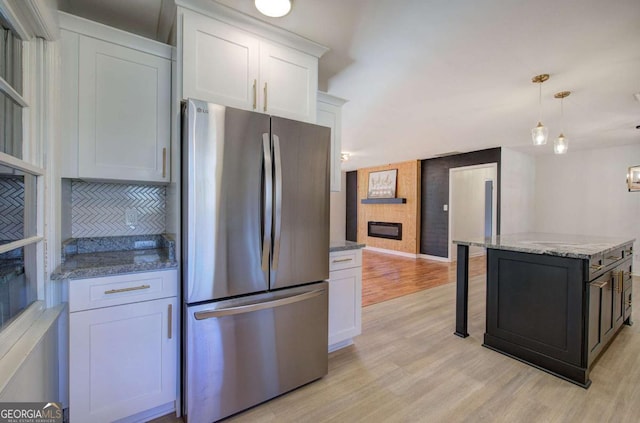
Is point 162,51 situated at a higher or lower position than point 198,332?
higher

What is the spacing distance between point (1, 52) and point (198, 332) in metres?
1.43

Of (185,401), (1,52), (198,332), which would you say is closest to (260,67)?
(1,52)

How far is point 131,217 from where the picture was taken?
79.7 inches

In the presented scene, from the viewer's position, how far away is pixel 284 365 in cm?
175

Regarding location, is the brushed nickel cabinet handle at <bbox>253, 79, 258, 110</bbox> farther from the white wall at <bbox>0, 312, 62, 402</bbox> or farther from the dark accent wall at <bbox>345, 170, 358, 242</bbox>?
the dark accent wall at <bbox>345, 170, 358, 242</bbox>

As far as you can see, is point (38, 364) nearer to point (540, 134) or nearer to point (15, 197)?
point (15, 197)

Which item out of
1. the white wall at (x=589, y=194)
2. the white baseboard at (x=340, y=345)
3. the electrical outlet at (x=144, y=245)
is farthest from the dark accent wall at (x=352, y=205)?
the electrical outlet at (x=144, y=245)

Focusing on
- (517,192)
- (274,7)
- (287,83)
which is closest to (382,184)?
(517,192)

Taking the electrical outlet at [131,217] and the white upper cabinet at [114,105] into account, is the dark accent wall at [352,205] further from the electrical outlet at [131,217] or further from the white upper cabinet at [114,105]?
the white upper cabinet at [114,105]

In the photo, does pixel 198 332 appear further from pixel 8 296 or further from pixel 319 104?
pixel 319 104

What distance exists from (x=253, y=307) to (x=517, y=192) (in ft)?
19.7

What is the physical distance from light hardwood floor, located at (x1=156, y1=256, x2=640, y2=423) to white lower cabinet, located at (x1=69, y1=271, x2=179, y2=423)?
0.80ft
